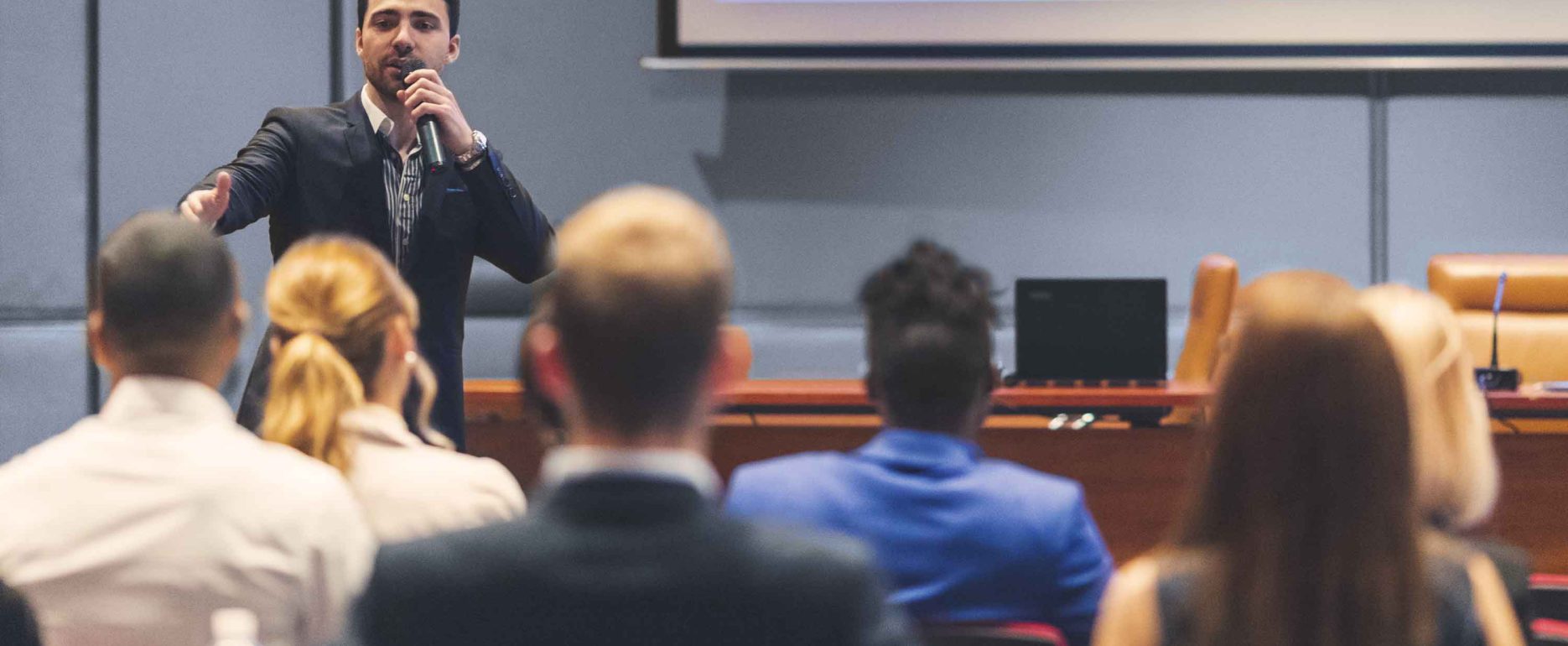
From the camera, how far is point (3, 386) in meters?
4.67

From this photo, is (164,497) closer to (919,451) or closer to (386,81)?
(919,451)

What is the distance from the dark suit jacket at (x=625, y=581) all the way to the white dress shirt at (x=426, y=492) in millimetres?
791

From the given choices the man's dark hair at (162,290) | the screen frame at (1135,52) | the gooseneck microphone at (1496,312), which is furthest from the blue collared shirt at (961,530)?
the screen frame at (1135,52)

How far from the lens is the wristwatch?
236 cm

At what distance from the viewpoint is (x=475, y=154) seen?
2365 mm

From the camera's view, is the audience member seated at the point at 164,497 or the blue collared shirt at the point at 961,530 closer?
the audience member seated at the point at 164,497

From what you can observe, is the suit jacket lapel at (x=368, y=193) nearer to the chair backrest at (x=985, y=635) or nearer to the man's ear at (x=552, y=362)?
the chair backrest at (x=985, y=635)

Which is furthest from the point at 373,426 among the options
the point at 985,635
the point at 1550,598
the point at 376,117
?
the point at 1550,598

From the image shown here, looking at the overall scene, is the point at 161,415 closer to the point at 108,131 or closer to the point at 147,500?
the point at 147,500

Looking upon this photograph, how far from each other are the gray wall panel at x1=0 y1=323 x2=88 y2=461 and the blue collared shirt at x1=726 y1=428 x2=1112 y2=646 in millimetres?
3822

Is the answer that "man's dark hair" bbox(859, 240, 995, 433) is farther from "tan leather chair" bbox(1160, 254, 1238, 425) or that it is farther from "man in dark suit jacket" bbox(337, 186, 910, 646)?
Answer: "tan leather chair" bbox(1160, 254, 1238, 425)

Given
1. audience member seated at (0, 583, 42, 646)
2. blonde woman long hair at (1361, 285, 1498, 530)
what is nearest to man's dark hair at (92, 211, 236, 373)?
audience member seated at (0, 583, 42, 646)

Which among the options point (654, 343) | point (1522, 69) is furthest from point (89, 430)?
point (1522, 69)

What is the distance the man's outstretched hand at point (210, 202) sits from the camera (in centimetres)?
205
